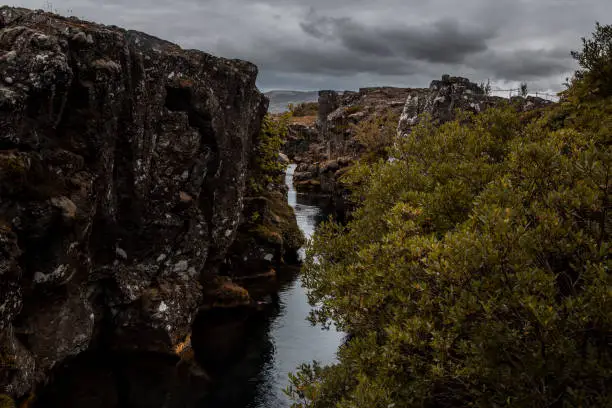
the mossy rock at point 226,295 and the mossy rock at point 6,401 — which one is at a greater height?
the mossy rock at point 6,401

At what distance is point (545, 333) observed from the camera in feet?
37.8

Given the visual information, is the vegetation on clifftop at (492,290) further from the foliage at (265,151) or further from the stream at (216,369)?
the foliage at (265,151)

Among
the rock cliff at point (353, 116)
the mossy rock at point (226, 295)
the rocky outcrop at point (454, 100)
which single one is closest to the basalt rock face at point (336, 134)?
the rock cliff at point (353, 116)

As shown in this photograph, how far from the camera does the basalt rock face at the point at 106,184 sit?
22484 mm

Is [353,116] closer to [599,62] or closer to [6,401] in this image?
[599,62]

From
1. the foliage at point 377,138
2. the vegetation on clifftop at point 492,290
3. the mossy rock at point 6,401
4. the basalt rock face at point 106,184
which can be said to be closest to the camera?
the vegetation on clifftop at point 492,290

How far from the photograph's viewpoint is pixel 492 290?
12.9 metres

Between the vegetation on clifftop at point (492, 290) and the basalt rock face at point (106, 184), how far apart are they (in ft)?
44.1

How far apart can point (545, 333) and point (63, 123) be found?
953 inches

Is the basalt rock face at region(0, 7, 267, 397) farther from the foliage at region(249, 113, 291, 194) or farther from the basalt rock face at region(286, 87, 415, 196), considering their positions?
the basalt rock face at region(286, 87, 415, 196)

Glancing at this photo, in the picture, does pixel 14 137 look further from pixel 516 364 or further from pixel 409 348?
pixel 516 364

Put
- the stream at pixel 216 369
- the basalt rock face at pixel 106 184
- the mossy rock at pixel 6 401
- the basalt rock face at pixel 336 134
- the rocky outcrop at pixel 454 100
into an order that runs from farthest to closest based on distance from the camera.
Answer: the basalt rock face at pixel 336 134
the rocky outcrop at pixel 454 100
the stream at pixel 216 369
the basalt rock face at pixel 106 184
the mossy rock at pixel 6 401

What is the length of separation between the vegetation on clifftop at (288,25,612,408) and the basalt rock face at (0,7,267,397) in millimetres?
13454

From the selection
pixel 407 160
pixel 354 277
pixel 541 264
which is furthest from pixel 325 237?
pixel 541 264
